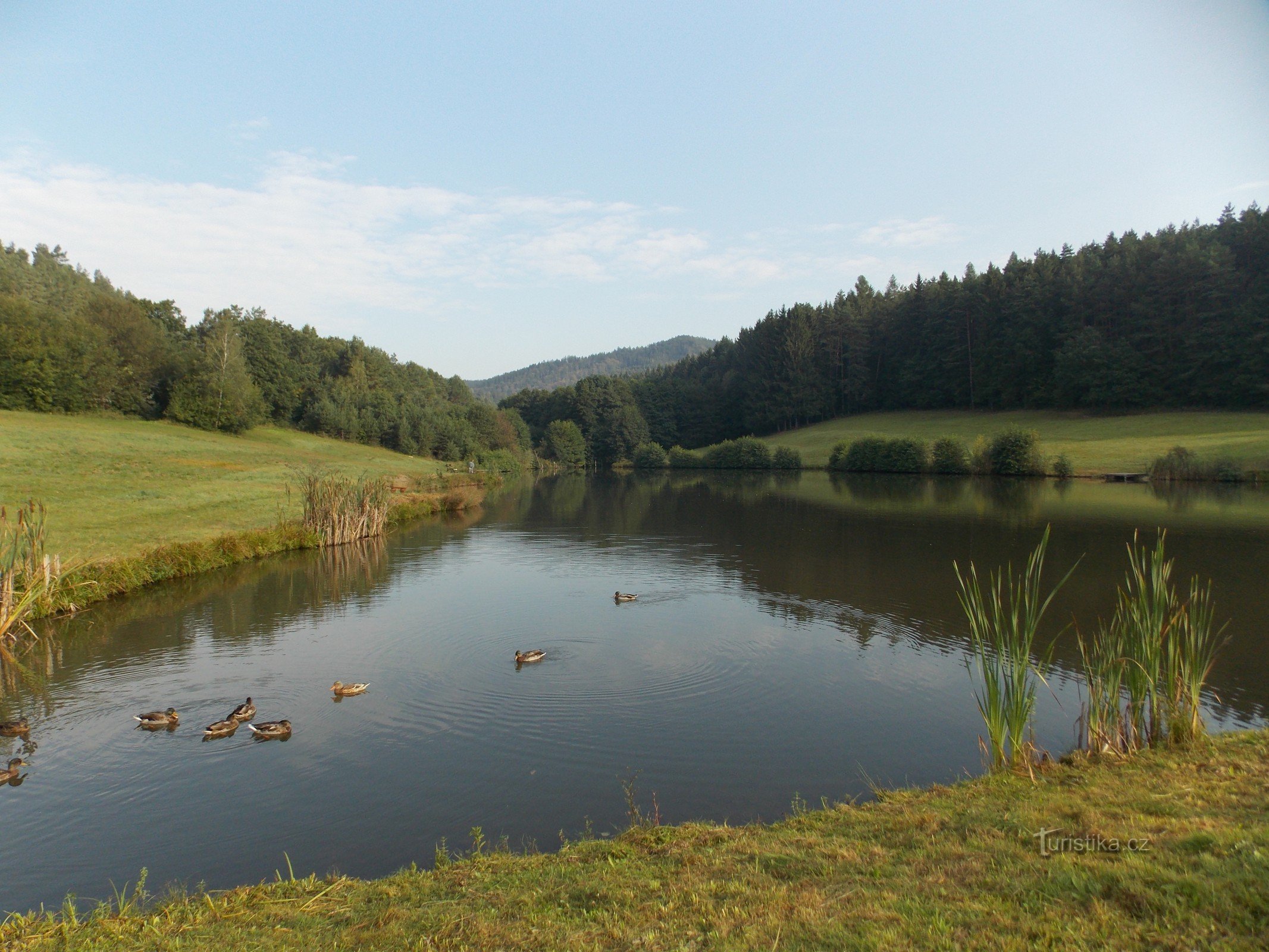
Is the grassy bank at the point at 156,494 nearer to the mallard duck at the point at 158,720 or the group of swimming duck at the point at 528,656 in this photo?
the mallard duck at the point at 158,720

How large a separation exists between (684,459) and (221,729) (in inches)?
3564

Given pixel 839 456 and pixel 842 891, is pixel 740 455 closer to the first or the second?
pixel 839 456

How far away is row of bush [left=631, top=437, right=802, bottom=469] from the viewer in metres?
86.8

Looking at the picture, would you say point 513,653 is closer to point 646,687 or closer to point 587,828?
point 646,687

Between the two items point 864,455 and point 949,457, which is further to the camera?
point 864,455

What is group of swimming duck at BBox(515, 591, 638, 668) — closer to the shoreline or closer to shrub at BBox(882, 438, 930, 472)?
the shoreline

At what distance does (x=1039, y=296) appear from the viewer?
83375mm

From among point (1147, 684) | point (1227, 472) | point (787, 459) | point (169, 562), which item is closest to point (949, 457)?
point (1227, 472)

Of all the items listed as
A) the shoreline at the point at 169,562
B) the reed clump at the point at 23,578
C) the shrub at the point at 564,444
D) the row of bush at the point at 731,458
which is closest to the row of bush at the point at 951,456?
the row of bush at the point at 731,458

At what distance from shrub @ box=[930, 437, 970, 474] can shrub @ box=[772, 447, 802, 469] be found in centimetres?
1859

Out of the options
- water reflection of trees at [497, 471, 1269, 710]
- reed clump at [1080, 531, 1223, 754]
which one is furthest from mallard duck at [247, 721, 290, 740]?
water reflection of trees at [497, 471, 1269, 710]

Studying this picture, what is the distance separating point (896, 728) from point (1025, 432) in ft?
190

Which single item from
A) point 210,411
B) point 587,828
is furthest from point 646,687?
point 210,411

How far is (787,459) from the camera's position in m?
86.0
